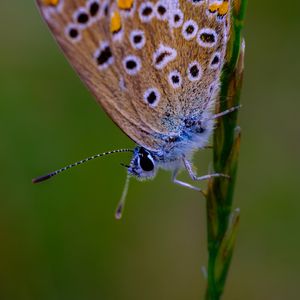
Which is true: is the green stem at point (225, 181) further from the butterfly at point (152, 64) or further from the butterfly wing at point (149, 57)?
the butterfly wing at point (149, 57)

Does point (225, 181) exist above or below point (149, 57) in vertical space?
below

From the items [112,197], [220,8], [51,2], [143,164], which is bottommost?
[112,197]

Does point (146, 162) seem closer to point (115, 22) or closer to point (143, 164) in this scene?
point (143, 164)

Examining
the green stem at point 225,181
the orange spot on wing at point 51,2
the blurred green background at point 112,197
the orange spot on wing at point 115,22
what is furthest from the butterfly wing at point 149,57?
the blurred green background at point 112,197

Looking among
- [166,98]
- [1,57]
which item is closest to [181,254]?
[166,98]

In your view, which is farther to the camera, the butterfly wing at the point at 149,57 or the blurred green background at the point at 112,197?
the blurred green background at the point at 112,197

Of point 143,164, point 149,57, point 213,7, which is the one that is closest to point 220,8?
point 213,7
